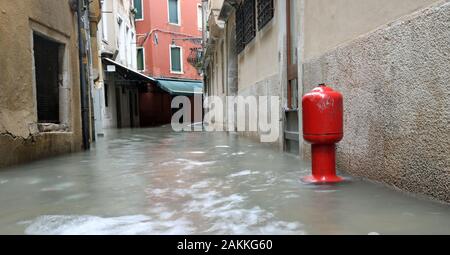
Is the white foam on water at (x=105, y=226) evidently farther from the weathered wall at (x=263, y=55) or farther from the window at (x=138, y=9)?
the window at (x=138, y=9)

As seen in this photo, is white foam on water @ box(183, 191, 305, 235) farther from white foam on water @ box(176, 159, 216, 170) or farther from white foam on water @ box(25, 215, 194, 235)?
white foam on water @ box(176, 159, 216, 170)

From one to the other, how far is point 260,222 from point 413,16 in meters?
2.02

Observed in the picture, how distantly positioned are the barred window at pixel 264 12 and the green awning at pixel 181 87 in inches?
643

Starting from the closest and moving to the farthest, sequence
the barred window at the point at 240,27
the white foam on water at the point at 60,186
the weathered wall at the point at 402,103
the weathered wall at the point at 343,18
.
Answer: the weathered wall at the point at 402,103 < the weathered wall at the point at 343,18 < the white foam on water at the point at 60,186 < the barred window at the point at 240,27

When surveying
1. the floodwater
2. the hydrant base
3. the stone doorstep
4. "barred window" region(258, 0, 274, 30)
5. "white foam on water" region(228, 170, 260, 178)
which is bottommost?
"white foam on water" region(228, 170, 260, 178)

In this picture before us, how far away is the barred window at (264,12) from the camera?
882 centimetres

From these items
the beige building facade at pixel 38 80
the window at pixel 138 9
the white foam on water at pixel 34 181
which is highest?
Result: the window at pixel 138 9

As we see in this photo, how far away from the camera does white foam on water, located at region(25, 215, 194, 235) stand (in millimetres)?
2781

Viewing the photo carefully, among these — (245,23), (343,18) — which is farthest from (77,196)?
(245,23)

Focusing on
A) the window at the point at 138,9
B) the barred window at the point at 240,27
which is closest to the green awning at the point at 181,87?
the window at the point at 138,9

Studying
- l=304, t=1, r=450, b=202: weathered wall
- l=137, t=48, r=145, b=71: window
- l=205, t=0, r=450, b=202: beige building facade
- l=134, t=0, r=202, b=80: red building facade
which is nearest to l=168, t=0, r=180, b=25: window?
l=134, t=0, r=202, b=80: red building facade

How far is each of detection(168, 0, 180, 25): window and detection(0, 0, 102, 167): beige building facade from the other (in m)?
22.6
